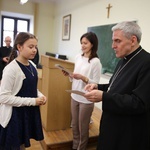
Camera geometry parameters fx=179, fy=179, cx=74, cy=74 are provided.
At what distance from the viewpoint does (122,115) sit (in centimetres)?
119

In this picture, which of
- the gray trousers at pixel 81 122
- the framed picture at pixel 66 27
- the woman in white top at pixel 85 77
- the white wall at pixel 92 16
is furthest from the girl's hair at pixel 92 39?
the framed picture at pixel 66 27

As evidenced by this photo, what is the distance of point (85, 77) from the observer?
186 centimetres

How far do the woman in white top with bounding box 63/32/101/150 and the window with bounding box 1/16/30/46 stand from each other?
5.00 metres

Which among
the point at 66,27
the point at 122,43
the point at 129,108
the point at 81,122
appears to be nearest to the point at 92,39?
the point at 122,43

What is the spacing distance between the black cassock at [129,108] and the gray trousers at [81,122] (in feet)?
2.06

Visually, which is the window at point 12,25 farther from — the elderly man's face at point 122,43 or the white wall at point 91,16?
the elderly man's face at point 122,43

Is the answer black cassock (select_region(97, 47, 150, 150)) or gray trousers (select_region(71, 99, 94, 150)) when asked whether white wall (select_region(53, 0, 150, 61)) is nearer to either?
gray trousers (select_region(71, 99, 94, 150))

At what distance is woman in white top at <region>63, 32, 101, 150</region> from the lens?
1924mm

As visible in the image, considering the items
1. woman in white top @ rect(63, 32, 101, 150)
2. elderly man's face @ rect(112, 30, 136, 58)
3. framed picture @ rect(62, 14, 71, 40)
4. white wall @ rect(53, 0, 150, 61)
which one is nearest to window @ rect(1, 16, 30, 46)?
white wall @ rect(53, 0, 150, 61)

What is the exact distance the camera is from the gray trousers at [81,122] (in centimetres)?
195

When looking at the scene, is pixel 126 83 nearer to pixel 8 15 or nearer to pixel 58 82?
pixel 58 82

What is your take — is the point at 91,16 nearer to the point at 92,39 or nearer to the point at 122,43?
the point at 92,39

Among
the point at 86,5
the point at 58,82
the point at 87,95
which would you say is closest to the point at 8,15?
the point at 86,5

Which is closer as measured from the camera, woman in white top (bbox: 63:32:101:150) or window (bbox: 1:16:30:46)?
woman in white top (bbox: 63:32:101:150)
